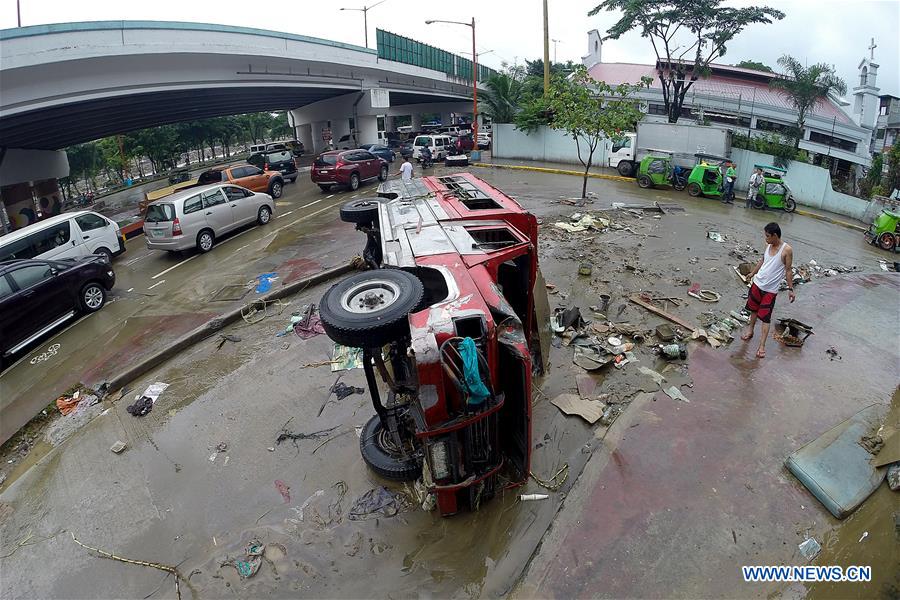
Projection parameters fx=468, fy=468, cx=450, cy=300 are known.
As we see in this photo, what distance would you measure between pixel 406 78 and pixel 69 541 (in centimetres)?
3645

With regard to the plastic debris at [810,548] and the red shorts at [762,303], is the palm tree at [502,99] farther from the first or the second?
Answer: the plastic debris at [810,548]

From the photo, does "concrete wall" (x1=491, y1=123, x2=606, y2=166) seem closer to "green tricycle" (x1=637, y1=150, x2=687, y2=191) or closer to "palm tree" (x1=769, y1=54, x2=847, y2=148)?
"green tricycle" (x1=637, y1=150, x2=687, y2=191)

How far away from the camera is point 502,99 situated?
26.9 meters

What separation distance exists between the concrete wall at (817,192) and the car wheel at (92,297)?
67.2 feet

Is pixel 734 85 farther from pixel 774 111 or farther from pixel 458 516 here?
pixel 458 516

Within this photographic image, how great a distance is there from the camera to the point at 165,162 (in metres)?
36.1

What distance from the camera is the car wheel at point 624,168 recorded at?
20.0 meters

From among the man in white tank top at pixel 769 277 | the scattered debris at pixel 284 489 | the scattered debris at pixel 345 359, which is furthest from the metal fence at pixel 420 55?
the scattered debris at pixel 284 489

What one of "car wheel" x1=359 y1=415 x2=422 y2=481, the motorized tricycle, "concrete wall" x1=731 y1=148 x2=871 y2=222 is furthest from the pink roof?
"car wheel" x1=359 y1=415 x2=422 y2=481

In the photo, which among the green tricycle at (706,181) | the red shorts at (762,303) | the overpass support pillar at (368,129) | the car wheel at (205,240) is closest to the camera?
the red shorts at (762,303)

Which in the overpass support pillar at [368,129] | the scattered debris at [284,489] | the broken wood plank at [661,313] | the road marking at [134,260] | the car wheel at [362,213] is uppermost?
the overpass support pillar at [368,129]

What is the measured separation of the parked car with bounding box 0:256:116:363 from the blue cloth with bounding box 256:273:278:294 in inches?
114

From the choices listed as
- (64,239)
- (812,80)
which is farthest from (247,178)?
(812,80)

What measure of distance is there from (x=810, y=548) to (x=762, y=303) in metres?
3.46
